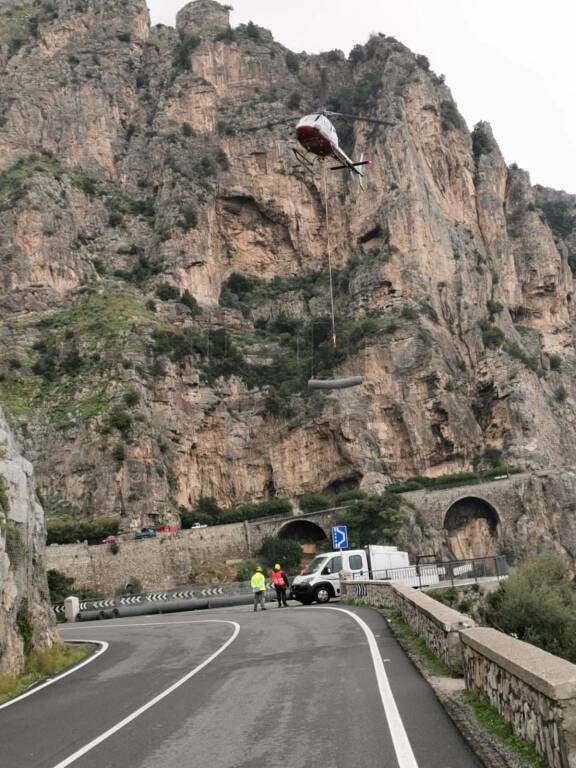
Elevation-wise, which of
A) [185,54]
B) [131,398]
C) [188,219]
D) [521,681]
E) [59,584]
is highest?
[185,54]

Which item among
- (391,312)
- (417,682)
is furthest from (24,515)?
(391,312)

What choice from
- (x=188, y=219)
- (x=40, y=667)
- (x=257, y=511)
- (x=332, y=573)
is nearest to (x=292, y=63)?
(x=188, y=219)

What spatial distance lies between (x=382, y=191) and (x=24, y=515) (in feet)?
252

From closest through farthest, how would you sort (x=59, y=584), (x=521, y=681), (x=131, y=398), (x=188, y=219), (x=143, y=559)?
(x=521, y=681) < (x=59, y=584) < (x=143, y=559) < (x=131, y=398) < (x=188, y=219)

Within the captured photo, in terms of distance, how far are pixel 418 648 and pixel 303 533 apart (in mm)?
52169

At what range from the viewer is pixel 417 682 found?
10359mm

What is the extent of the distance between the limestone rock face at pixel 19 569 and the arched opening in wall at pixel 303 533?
4429 cm

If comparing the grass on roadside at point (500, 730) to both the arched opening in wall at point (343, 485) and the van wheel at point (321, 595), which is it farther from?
the arched opening in wall at point (343, 485)

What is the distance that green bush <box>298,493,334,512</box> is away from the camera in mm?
66062

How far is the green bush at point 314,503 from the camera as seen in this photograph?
6606 cm

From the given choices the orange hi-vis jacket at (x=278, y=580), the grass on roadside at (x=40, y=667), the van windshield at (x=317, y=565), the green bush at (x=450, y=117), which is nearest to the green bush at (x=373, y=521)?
the van windshield at (x=317, y=565)

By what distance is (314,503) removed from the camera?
66438 millimetres

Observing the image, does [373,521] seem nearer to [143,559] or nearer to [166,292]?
[143,559]

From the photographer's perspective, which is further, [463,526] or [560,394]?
[560,394]
